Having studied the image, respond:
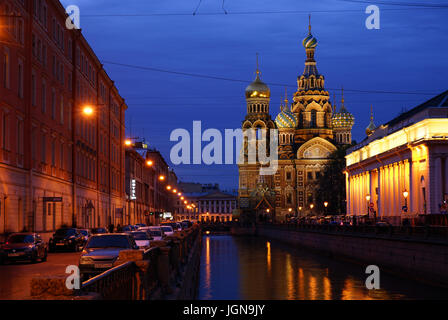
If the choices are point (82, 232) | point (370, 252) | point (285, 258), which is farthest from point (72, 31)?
point (370, 252)

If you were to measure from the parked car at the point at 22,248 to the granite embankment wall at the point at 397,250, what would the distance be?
16684mm

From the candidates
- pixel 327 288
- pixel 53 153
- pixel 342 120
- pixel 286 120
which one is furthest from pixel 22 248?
pixel 342 120

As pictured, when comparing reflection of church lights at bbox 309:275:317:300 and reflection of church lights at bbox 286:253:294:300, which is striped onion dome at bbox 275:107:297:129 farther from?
reflection of church lights at bbox 309:275:317:300

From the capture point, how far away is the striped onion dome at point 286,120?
7062 inches

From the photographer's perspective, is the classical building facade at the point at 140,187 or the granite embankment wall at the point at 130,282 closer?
the granite embankment wall at the point at 130,282

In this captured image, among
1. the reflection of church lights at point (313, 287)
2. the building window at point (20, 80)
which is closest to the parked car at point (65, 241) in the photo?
the building window at point (20, 80)

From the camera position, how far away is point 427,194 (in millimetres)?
72062

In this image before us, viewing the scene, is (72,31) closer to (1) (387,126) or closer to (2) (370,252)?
(2) (370,252)

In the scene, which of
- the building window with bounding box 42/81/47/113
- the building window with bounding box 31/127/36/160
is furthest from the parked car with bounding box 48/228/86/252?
the building window with bounding box 42/81/47/113

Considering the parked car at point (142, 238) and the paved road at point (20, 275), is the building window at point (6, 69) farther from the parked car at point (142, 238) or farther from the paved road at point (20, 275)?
the parked car at point (142, 238)

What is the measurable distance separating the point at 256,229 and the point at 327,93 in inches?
2041

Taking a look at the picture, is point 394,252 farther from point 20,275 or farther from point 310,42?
point 310,42

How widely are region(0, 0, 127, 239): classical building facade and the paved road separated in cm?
744

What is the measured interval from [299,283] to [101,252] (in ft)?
56.2
